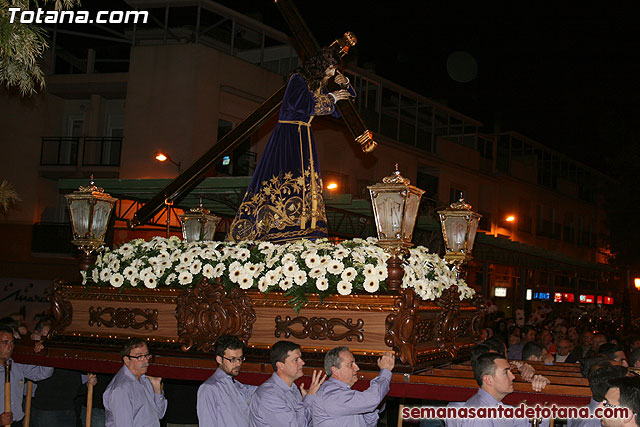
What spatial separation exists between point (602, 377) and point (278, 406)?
254 centimetres

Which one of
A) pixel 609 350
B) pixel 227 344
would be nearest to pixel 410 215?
pixel 227 344

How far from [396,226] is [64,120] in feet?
76.8

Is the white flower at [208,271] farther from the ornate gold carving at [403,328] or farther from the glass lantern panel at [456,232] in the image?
the glass lantern panel at [456,232]

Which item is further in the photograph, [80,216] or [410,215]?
[80,216]

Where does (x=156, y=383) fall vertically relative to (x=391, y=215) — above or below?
below

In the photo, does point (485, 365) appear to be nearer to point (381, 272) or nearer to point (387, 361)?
point (387, 361)

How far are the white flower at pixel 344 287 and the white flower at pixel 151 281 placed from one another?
2278 millimetres

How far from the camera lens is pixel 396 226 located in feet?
22.7

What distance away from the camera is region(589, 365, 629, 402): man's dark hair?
A: 5.16 metres

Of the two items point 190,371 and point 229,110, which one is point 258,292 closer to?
point 190,371

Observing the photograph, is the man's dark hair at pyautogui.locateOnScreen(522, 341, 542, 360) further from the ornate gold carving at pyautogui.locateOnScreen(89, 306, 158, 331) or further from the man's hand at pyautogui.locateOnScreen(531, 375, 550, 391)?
the ornate gold carving at pyautogui.locateOnScreen(89, 306, 158, 331)

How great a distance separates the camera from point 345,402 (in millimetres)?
5852

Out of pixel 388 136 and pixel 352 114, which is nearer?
pixel 352 114

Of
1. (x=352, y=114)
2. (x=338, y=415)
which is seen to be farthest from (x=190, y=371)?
(x=352, y=114)
